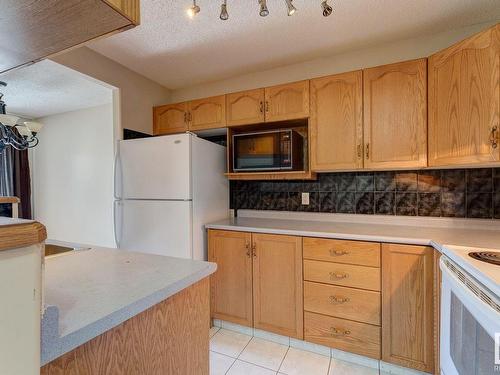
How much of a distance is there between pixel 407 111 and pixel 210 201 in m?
1.66

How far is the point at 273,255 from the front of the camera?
6.28 feet

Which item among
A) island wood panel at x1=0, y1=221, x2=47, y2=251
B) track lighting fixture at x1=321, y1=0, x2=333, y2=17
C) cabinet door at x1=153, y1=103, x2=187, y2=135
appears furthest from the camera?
cabinet door at x1=153, y1=103, x2=187, y2=135

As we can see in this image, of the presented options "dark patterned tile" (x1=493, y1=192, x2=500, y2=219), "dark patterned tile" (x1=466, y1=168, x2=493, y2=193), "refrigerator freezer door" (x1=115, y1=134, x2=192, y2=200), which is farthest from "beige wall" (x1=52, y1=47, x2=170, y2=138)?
"dark patterned tile" (x1=493, y1=192, x2=500, y2=219)

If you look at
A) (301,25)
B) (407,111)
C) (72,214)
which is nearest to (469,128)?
(407,111)

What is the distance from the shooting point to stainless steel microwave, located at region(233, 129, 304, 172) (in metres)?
2.03

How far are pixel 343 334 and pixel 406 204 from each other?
1101mm

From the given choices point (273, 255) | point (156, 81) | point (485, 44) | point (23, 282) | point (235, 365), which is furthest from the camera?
point (156, 81)

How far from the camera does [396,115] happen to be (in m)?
1.79

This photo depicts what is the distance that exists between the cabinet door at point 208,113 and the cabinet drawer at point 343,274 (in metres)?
1.45

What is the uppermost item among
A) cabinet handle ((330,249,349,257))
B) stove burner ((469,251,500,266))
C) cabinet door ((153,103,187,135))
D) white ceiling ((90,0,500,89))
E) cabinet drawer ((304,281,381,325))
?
white ceiling ((90,0,500,89))

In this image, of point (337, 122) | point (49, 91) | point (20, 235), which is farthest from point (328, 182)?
point (49, 91)

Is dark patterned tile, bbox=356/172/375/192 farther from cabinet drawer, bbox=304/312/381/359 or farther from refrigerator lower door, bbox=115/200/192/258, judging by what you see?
refrigerator lower door, bbox=115/200/192/258

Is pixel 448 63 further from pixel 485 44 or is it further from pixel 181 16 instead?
pixel 181 16

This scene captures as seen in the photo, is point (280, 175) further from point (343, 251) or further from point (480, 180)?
point (480, 180)
